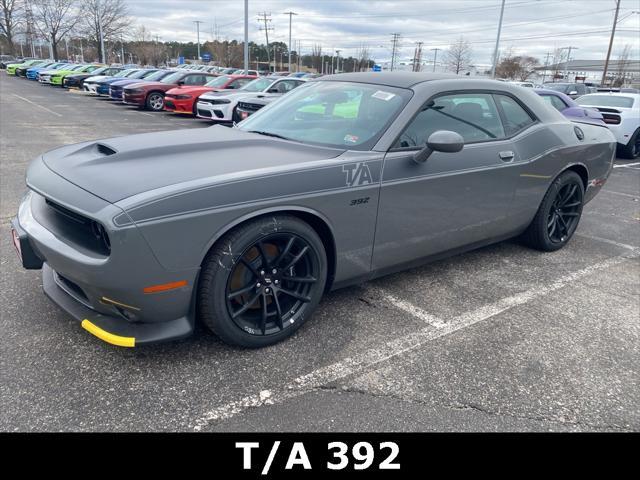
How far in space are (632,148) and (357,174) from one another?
1061cm

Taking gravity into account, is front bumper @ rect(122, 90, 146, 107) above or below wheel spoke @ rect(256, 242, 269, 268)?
below

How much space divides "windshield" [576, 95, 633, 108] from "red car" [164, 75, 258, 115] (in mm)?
9409

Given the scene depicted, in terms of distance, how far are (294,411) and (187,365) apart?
670mm

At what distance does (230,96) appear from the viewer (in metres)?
13.4

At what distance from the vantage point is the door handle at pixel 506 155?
376 cm

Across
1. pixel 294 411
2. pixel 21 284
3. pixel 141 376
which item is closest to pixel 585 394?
pixel 294 411

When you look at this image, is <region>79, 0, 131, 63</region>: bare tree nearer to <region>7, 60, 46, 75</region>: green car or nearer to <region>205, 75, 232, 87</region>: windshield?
<region>7, 60, 46, 75</region>: green car

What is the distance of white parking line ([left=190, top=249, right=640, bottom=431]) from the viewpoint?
2.31 m

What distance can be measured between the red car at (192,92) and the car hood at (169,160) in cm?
1257

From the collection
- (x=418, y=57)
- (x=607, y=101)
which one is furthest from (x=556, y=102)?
(x=418, y=57)

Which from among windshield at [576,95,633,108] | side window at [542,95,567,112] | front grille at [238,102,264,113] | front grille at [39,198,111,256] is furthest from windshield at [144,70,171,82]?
front grille at [39,198,111,256]

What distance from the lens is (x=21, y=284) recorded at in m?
3.41

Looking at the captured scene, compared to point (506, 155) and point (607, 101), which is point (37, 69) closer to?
point (607, 101)

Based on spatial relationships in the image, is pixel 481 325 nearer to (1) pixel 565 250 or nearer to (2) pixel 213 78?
(1) pixel 565 250
